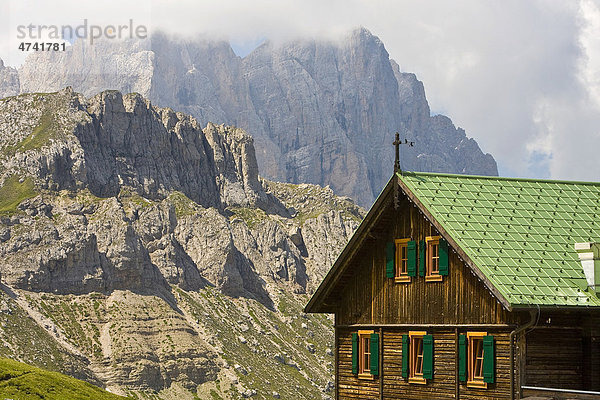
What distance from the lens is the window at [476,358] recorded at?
33.9 meters

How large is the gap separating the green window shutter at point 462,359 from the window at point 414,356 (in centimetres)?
174

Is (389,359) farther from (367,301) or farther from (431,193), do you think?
(431,193)

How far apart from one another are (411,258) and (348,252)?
332 cm

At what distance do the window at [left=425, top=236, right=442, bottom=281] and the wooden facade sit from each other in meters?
0.22

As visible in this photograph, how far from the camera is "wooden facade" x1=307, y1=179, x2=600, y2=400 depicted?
3359 centimetres

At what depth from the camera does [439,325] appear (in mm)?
36312

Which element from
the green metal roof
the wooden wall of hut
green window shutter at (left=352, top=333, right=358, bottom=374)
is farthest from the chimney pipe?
green window shutter at (left=352, top=333, right=358, bottom=374)

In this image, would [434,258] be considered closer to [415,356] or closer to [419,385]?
[415,356]

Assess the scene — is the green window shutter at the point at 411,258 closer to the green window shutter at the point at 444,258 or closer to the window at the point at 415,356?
the green window shutter at the point at 444,258

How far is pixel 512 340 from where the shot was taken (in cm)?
3316

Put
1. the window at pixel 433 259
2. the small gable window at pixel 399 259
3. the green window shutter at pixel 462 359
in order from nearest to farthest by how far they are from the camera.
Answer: the green window shutter at pixel 462 359, the window at pixel 433 259, the small gable window at pixel 399 259

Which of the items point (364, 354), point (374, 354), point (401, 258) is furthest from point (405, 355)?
point (401, 258)

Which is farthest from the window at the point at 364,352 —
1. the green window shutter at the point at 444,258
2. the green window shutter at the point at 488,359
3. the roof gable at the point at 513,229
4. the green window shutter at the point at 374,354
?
the green window shutter at the point at 488,359

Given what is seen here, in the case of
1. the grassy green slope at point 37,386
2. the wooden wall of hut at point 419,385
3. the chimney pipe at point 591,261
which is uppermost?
the chimney pipe at point 591,261
